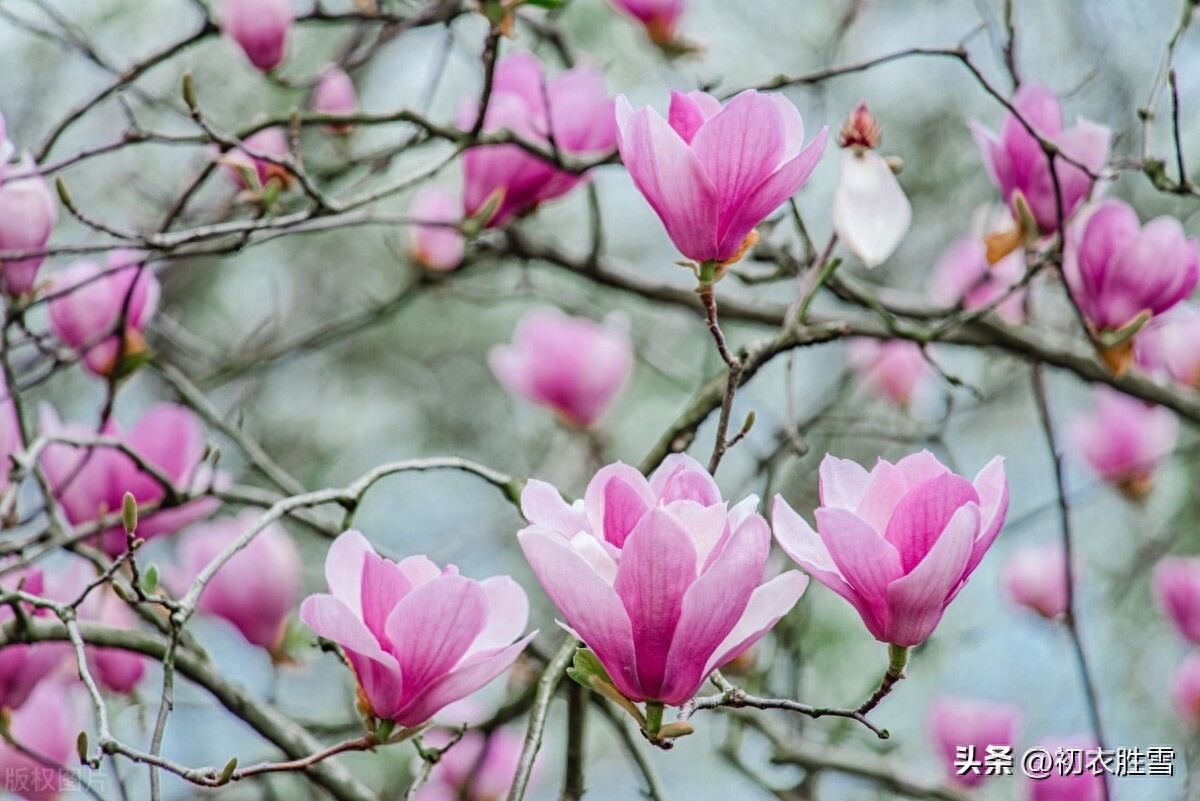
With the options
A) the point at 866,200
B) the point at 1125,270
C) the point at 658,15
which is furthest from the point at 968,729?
the point at 658,15

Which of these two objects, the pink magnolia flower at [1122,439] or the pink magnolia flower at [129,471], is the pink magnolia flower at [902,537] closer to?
the pink magnolia flower at [129,471]

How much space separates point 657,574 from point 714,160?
9.5 inches

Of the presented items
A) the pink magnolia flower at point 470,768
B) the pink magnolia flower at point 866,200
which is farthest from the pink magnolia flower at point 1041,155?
the pink magnolia flower at point 470,768

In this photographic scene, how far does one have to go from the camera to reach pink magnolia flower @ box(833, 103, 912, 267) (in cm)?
99

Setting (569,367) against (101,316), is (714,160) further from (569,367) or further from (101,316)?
(569,367)

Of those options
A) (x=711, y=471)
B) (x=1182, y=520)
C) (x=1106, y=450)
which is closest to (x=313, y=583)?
(x=1106, y=450)

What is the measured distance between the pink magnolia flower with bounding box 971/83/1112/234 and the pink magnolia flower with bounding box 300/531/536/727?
0.65 meters

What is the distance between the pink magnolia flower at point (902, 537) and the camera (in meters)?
0.65

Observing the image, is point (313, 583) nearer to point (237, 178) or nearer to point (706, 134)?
point (237, 178)

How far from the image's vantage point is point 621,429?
11.3ft

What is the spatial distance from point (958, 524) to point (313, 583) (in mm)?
2291

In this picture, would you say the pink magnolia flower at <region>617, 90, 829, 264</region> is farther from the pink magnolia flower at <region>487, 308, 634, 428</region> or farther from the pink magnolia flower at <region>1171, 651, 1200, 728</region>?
the pink magnolia flower at <region>1171, 651, 1200, 728</region>

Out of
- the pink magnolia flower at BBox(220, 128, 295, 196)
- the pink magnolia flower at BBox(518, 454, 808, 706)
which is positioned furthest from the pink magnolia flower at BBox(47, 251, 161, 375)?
the pink magnolia flower at BBox(518, 454, 808, 706)

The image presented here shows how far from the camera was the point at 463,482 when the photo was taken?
3.37m
